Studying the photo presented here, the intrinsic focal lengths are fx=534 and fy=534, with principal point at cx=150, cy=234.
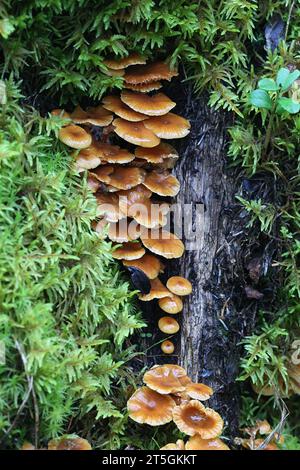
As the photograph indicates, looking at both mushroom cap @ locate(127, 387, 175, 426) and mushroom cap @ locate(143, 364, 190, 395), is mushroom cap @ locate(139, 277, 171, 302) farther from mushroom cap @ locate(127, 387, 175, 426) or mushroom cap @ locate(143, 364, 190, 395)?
mushroom cap @ locate(127, 387, 175, 426)

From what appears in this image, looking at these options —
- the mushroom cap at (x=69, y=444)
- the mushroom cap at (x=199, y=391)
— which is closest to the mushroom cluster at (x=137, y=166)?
the mushroom cap at (x=199, y=391)

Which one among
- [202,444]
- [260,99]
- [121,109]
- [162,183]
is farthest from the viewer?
[162,183]

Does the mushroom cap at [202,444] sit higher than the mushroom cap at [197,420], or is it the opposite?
the mushroom cap at [197,420]

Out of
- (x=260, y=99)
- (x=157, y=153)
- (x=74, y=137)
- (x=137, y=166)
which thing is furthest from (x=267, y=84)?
(x=74, y=137)

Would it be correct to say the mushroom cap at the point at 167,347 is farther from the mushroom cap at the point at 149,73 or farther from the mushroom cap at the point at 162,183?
the mushroom cap at the point at 149,73

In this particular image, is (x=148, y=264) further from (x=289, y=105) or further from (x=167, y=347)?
(x=289, y=105)

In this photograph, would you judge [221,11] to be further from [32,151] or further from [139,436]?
[139,436]
